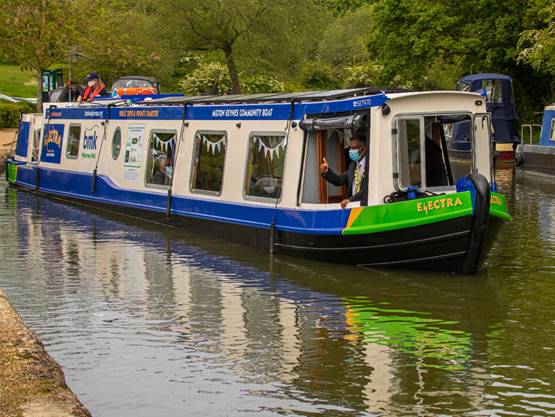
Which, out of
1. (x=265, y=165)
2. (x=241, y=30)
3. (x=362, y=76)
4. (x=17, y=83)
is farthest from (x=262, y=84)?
(x=265, y=165)

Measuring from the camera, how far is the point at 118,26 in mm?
47125

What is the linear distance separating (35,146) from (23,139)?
1.03m

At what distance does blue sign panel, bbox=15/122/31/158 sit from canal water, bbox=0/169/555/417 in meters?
9.12

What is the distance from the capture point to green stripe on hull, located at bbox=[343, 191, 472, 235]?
1295 cm

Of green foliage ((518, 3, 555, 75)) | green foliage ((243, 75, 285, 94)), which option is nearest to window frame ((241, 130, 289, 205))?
green foliage ((518, 3, 555, 75))

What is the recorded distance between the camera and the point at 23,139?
2619cm

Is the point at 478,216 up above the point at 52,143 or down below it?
below

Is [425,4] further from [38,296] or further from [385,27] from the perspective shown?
[38,296]

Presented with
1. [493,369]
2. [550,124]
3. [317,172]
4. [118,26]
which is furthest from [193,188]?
[118,26]

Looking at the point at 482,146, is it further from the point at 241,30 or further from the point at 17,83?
the point at 17,83

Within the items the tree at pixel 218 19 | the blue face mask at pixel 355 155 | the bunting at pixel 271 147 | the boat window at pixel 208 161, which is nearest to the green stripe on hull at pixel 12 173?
the boat window at pixel 208 161

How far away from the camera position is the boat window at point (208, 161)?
17266mm

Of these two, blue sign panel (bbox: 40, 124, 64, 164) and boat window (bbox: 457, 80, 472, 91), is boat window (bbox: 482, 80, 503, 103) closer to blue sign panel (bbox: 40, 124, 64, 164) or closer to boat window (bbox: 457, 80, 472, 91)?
boat window (bbox: 457, 80, 472, 91)

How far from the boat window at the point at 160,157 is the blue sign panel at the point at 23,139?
717 centimetres
